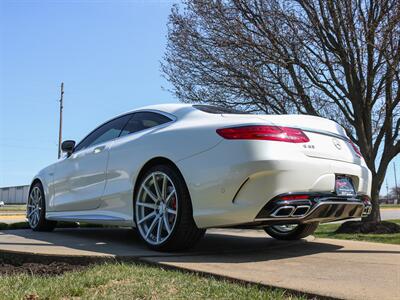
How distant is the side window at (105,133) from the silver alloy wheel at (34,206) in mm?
1248

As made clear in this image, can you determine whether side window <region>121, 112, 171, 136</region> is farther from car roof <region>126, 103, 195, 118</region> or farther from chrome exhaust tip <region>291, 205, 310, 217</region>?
chrome exhaust tip <region>291, 205, 310, 217</region>

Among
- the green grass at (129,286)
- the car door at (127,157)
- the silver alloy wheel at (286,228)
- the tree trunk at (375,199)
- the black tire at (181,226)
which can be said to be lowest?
the tree trunk at (375,199)

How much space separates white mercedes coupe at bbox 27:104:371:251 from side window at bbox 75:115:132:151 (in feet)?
0.36

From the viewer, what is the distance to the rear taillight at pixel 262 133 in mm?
3984

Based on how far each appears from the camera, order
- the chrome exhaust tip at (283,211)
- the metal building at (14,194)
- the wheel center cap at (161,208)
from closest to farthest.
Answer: the chrome exhaust tip at (283,211), the wheel center cap at (161,208), the metal building at (14,194)

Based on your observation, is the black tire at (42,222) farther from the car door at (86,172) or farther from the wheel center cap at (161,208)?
the wheel center cap at (161,208)

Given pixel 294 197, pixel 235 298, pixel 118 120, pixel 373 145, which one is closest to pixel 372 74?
pixel 373 145

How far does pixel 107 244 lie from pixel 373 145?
8518mm

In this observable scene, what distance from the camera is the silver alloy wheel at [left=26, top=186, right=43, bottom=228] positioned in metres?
7.07

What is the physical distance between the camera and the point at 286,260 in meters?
4.09

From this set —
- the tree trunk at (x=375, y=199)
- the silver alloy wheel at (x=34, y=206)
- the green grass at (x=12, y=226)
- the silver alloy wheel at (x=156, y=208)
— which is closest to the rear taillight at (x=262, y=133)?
the silver alloy wheel at (x=156, y=208)

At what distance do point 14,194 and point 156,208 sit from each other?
65931mm

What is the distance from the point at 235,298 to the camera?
2.80 m

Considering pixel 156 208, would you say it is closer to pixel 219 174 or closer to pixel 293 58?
pixel 219 174
